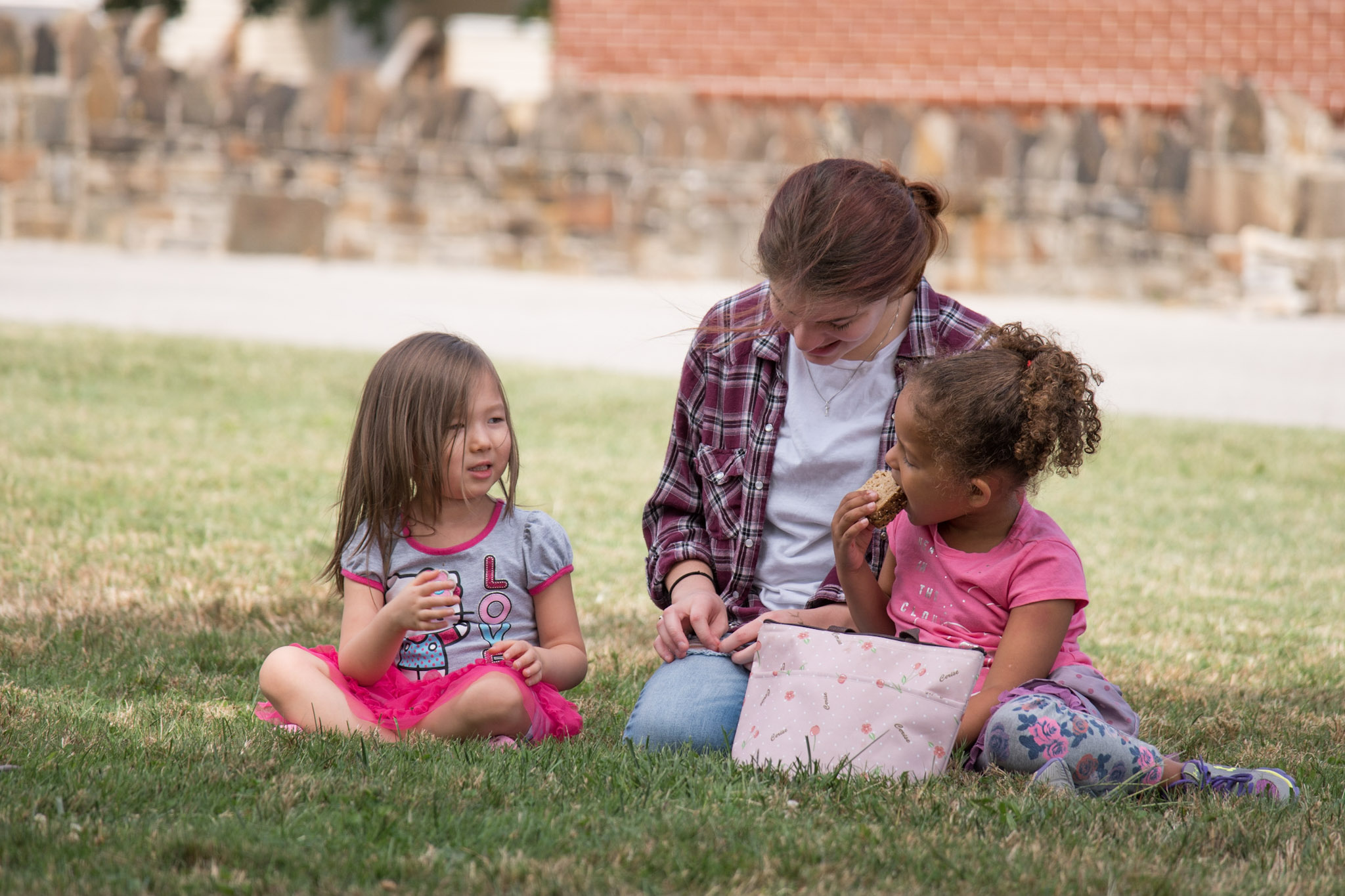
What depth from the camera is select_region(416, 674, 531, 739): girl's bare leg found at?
→ 3.06 metres

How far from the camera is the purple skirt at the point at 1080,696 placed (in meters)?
2.95

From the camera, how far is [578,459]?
6.97 m

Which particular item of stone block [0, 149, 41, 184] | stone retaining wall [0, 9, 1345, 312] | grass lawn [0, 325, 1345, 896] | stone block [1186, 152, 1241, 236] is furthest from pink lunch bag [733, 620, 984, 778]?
stone block [0, 149, 41, 184]

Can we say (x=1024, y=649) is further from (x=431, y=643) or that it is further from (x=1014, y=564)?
(x=431, y=643)

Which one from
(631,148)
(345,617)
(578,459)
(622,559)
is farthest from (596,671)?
(631,148)

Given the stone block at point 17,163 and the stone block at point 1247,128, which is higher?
the stone block at point 1247,128

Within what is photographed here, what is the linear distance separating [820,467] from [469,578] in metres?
0.85

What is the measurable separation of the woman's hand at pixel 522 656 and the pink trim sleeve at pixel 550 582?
0.20m

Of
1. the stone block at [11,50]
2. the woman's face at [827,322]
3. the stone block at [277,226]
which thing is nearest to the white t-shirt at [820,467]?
the woman's face at [827,322]

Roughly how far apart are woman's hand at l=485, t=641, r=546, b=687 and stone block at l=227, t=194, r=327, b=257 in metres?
10.6

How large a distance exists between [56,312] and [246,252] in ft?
11.3

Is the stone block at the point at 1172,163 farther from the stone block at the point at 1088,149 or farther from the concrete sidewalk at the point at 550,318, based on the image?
the concrete sidewalk at the point at 550,318

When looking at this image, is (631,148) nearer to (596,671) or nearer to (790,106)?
(790,106)

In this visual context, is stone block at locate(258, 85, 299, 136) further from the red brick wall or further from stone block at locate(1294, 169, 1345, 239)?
stone block at locate(1294, 169, 1345, 239)
